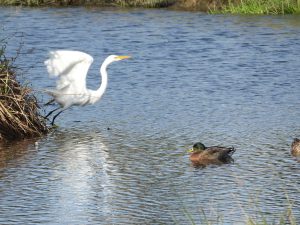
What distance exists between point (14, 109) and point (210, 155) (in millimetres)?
2324

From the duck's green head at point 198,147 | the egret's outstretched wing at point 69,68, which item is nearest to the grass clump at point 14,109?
the egret's outstretched wing at point 69,68

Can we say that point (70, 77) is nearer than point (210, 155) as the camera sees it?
No

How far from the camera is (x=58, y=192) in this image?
906 cm

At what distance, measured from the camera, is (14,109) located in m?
11.2

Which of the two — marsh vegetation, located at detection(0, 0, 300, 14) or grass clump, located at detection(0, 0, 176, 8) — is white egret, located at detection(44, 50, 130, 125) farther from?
grass clump, located at detection(0, 0, 176, 8)

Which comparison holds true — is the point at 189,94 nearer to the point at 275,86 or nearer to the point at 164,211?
the point at 275,86

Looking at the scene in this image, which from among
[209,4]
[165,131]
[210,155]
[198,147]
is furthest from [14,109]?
[209,4]

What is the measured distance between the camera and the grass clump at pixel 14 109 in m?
11.1

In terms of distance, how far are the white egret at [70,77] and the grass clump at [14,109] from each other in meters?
0.75

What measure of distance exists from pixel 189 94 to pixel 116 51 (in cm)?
450

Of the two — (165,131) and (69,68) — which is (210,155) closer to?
(165,131)

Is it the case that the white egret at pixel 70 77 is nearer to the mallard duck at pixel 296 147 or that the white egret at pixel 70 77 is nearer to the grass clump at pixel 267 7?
the mallard duck at pixel 296 147

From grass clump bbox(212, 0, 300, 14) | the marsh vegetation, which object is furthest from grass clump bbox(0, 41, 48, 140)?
grass clump bbox(212, 0, 300, 14)

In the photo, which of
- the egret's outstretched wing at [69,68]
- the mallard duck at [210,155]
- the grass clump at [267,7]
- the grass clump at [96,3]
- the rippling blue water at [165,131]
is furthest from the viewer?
the grass clump at [96,3]
